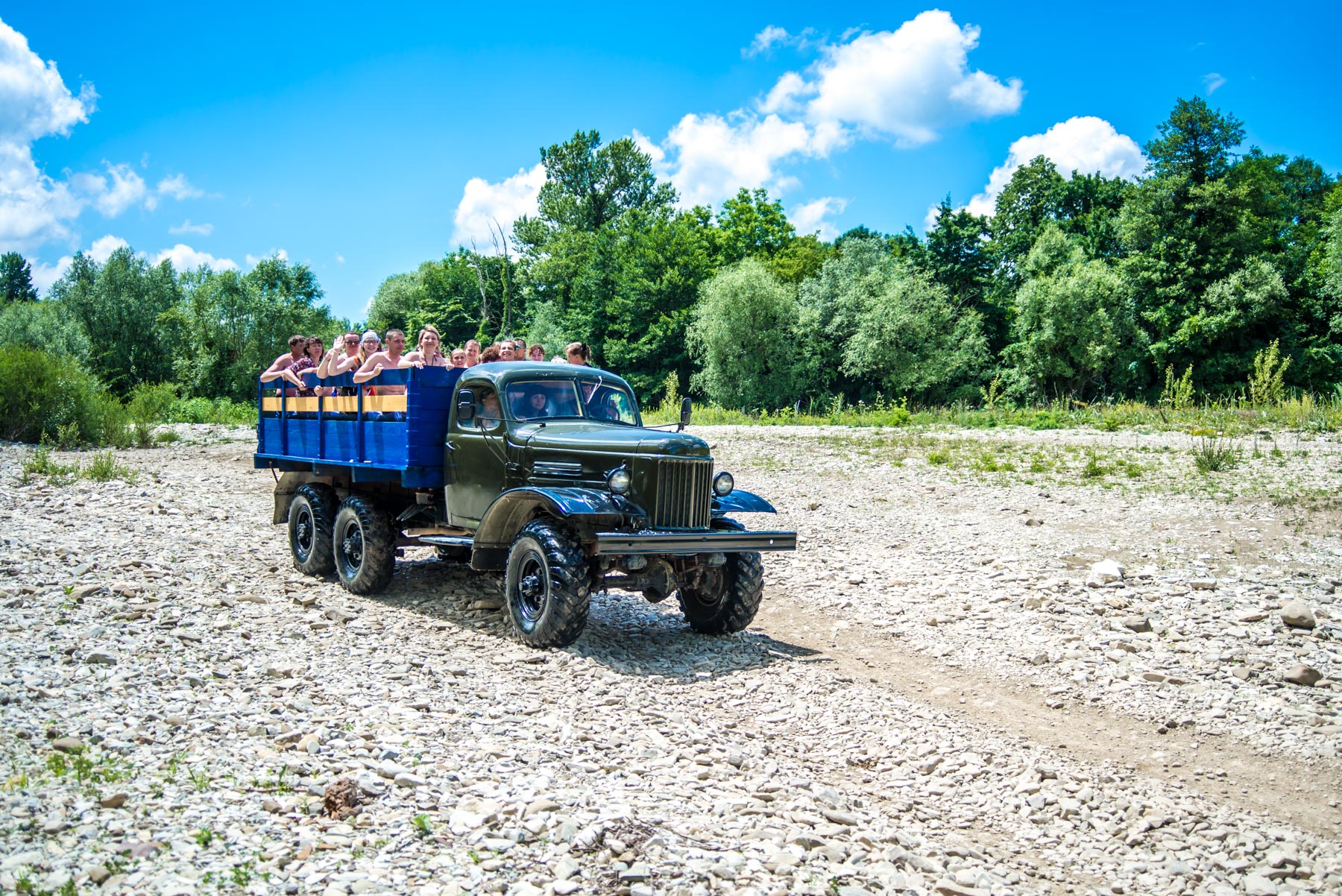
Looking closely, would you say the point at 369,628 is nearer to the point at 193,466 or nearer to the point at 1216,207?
the point at 193,466

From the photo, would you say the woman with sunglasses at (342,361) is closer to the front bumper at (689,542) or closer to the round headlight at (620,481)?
the round headlight at (620,481)

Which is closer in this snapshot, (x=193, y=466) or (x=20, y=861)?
(x=20, y=861)

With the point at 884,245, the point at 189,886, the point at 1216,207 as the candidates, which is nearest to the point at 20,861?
the point at 189,886

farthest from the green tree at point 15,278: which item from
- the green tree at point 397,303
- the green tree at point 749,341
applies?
the green tree at point 749,341

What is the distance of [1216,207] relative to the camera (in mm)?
40875

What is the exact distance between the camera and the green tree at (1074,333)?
43.4 meters

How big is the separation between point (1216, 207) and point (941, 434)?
90.9ft

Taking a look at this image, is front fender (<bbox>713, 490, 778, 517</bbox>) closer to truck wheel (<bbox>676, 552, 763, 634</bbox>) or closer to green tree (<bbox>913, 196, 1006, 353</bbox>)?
truck wheel (<bbox>676, 552, 763, 634</bbox>)

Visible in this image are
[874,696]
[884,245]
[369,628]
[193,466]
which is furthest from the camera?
[884,245]

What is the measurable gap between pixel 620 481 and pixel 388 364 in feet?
11.5

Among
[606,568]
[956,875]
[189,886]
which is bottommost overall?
[956,875]

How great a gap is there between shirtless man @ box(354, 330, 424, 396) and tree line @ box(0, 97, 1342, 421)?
25.9 meters

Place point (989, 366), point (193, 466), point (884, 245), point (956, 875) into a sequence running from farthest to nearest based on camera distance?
1. point (884, 245)
2. point (989, 366)
3. point (193, 466)
4. point (956, 875)

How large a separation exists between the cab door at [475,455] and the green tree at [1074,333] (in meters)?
40.2
